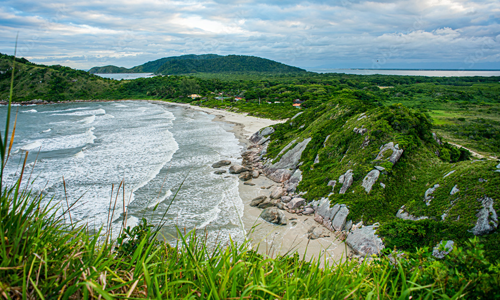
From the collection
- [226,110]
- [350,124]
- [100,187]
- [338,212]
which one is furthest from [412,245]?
[226,110]

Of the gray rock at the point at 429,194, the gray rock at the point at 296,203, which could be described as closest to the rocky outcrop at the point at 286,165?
the gray rock at the point at 296,203

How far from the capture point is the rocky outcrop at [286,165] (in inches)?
723

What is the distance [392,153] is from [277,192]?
6771 mm

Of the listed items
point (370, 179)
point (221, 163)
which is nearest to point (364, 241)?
point (370, 179)

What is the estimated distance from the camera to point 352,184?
13.1 meters

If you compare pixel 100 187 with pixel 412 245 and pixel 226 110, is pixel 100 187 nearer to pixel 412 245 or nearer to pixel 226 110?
pixel 412 245

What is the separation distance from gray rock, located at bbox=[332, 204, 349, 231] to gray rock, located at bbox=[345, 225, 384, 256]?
2.27 ft

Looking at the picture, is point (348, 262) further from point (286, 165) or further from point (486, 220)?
point (286, 165)

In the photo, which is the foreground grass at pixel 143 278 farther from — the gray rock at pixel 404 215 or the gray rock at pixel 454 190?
the gray rock at pixel 454 190

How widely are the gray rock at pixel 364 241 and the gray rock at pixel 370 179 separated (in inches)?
86.0

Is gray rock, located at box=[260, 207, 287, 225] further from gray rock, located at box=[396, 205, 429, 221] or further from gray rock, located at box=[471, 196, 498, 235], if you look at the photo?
gray rock, located at box=[471, 196, 498, 235]

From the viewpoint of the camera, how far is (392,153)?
1353cm

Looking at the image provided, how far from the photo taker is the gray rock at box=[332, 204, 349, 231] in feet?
38.3

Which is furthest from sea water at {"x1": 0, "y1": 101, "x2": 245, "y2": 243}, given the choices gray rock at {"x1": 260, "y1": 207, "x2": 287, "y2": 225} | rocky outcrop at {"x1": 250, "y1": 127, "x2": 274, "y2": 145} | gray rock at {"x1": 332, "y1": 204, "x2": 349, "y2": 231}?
gray rock at {"x1": 332, "y1": 204, "x2": 349, "y2": 231}
